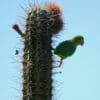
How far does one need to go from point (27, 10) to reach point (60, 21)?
0.54 metres

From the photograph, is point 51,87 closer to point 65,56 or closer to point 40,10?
point 65,56

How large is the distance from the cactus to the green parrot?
0.45 ft

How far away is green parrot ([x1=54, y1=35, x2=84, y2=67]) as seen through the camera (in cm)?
606

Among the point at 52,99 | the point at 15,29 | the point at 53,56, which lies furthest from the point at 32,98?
the point at 15,29

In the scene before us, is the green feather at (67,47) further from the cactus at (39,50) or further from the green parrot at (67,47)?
the cactus at (39,50)

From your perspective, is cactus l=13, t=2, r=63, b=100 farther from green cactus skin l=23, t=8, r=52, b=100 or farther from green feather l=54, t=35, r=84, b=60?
green feather l=54, t=35, r=84, b=60

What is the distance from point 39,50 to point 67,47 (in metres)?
0.42

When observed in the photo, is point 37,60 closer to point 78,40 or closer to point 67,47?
→ point 67,47

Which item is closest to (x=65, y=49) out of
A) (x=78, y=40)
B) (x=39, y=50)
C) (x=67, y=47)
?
(x=67, y=47)

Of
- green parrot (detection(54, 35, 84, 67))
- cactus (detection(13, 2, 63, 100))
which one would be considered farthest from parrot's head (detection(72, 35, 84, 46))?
cactus (detection(13, 2, 63, 100))

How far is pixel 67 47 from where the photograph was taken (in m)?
6.08

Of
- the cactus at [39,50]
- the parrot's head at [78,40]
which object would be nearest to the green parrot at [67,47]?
the parrot's head at [78,40]

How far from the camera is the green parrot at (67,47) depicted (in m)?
6.06

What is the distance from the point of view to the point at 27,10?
6.47m
